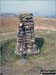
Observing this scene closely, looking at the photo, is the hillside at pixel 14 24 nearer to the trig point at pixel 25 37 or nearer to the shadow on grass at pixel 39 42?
the shadow on grass at pixel 39 42

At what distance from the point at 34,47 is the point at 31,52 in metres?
0.63

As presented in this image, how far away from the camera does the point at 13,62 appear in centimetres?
2191

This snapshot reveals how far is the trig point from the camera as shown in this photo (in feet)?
75.5

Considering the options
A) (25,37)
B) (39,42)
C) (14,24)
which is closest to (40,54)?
(25,37)

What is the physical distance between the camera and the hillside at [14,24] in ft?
100

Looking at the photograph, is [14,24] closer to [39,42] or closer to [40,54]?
[39,42]

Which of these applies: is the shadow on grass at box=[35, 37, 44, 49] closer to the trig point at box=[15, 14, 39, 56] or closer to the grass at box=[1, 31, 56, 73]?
the grass at box=[1, 31, 56, 73]

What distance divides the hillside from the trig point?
6.82 meters

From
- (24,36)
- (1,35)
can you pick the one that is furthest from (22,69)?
(1,35)

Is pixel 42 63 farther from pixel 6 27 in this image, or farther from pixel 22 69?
pixel 6 27

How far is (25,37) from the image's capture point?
23250 millimetres

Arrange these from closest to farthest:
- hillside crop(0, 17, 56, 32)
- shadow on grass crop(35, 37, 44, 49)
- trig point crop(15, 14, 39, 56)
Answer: trig point crop(15, 14, 39, 56) → shadow on grass crop(35, 37, 44, 49) → hillside crop(0, 17, 56, 32)

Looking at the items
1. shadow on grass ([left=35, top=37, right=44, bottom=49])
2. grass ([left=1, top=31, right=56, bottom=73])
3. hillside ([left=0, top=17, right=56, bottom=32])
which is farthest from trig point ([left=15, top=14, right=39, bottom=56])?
hillside ([left=0, top=17, right=56, bottom=32])

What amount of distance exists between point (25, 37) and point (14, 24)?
31.0ft
